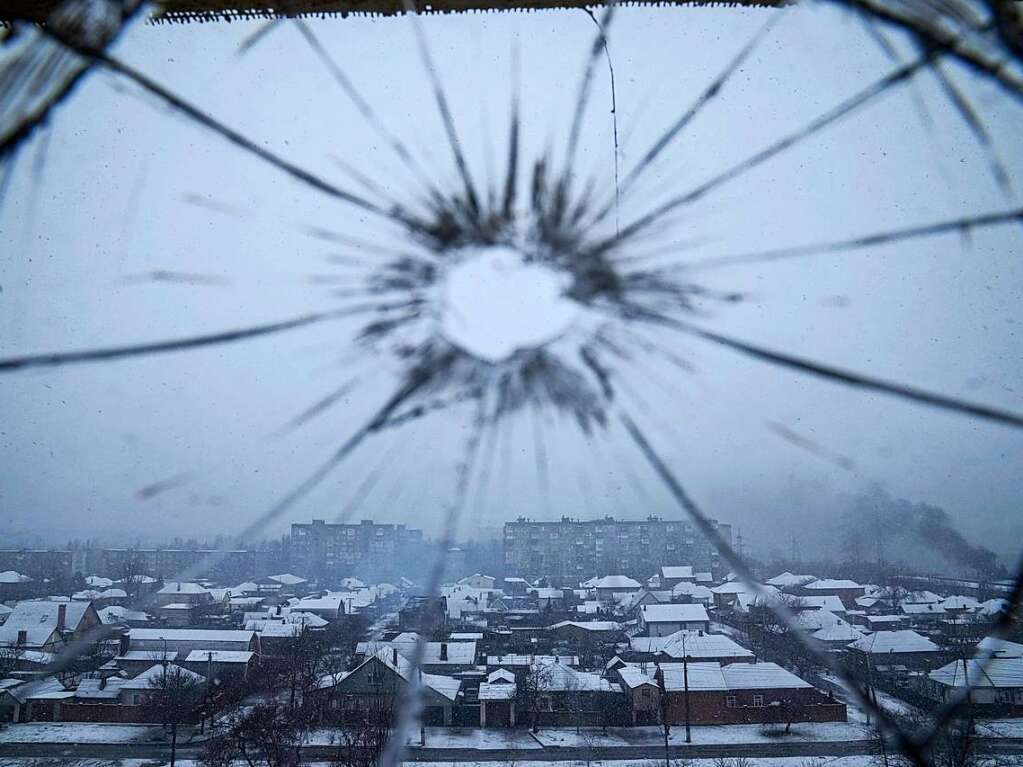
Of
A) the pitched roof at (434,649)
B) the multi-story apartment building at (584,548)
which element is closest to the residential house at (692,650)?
the pitched roof at (434,649)

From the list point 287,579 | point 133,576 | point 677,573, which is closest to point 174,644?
point 287,579

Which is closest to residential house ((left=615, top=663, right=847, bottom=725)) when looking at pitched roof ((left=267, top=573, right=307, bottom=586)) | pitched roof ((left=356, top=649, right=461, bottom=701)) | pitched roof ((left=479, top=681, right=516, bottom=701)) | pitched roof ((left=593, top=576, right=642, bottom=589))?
pitched roof ((left=479, top=681, right=516, bottom=701))

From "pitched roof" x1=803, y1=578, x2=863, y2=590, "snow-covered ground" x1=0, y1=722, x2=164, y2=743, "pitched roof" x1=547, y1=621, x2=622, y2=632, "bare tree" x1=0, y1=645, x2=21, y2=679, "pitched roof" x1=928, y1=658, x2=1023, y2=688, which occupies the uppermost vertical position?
"pitched roof" x1=803, y1=578, x2=863, y2=590

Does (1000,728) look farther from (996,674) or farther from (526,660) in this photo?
(526,660)

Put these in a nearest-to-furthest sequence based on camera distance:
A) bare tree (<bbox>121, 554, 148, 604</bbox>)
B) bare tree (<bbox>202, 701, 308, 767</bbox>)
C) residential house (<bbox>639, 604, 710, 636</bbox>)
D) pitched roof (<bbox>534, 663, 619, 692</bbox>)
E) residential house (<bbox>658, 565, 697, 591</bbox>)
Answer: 1. bare tree (<bbox>202, 701, 308, 767</bbox>)
2. pitched roof (<bbox>534, 663, 619, 692</bbox>)
3. residential house (<bbox>639, 604, 710, 636</bbox>)
4. bare tree (<bbox>121, 554, 148, 604</bbox>)
5. residential house (<bbox>658, 565, 697, 591</bbox>)

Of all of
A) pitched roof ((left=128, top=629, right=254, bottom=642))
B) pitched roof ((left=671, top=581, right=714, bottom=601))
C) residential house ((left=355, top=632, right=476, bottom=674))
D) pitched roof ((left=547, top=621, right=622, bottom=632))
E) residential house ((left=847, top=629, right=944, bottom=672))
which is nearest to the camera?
residential house ((left=847, top=629, right=944, bottom=672))

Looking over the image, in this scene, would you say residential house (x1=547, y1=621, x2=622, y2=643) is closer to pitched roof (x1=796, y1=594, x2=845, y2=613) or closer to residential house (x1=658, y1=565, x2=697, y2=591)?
pitched roof (x1=796, y1=594, x2=845, y2=613)

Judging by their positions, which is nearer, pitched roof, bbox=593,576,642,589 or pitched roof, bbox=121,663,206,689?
pitched roof, bbox=121,663,206,689

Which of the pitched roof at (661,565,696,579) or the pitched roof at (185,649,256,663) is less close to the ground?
the pitched roof at (661,565,696,579)
